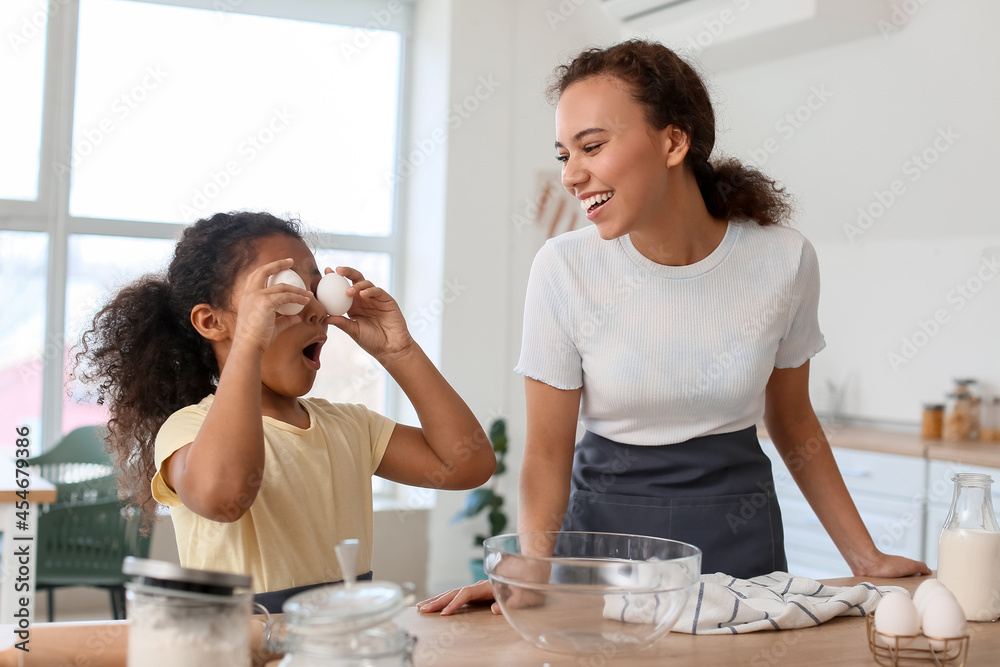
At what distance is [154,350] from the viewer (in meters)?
1.27

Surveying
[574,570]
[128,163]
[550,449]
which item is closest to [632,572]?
[574,570]

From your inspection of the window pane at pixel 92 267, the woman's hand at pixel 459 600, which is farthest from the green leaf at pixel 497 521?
the woman's hand at pixel 459 600

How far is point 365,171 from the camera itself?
168 inches

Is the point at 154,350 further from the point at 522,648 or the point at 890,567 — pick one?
the point at 890,567

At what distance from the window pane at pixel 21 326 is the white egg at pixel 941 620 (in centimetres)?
365

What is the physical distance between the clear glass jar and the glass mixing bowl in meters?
0.23

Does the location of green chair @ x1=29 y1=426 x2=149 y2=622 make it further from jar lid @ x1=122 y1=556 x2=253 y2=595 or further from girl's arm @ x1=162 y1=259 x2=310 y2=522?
jar lid @ x1=122 y1=556 x2=253 y2=595

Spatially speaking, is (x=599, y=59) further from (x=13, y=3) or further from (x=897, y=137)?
(x=13, y=3)

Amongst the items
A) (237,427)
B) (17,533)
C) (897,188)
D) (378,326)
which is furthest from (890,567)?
(897,188)

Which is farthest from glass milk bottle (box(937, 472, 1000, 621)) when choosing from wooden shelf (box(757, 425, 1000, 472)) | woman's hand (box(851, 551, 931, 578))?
wooden shelf (box(757, 425, 1000, 472))

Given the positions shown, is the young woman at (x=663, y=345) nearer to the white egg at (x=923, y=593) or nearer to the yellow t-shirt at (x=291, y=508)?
the yellow t-shirt at (x=291, y=508)

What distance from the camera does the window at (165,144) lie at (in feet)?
12.2

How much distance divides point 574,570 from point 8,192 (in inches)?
140

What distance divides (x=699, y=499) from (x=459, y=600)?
450 millimetres
